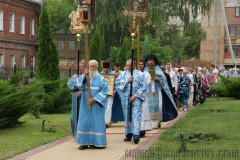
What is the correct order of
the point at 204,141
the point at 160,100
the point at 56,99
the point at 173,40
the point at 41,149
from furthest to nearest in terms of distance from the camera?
the point at 173,40 < the point at 56,99 < the point at 160,100 < the point at 204,141 < the point at 41,149

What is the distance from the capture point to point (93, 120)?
1063cm

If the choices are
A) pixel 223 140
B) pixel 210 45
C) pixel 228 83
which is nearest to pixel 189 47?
pixel 210 45

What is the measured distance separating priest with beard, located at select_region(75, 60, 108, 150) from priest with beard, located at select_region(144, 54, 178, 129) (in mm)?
4268

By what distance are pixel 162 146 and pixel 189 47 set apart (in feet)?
254

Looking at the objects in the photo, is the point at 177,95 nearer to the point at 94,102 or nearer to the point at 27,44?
the point at 94,102

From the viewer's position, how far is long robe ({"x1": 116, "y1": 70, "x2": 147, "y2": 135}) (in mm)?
11648

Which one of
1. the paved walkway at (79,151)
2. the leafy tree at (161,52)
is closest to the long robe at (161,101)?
the paved walkway at (79,151)

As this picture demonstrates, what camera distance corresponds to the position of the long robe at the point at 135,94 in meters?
11.6

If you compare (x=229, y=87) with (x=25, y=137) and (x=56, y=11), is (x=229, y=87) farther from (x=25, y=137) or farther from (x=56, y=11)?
(x=56, y=11)

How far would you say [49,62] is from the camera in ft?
70.8

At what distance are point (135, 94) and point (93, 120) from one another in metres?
1.46

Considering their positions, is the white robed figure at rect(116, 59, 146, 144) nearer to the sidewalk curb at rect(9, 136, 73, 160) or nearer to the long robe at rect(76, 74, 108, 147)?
the long robe at rect(76, 74, 108, 147)

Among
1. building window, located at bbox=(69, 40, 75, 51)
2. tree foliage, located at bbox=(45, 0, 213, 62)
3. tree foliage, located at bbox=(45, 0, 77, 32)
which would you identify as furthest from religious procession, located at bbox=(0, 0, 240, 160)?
building window, located at bbox=(69, 40, 75, 51)

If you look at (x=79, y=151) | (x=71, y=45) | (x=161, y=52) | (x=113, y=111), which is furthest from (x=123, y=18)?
(x=71, y=45)
